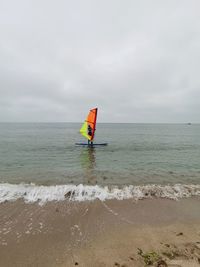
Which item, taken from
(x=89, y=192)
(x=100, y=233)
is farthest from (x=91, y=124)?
(x=100, y=233)

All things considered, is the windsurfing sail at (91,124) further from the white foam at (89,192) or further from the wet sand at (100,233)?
the wet sand at (100,233)

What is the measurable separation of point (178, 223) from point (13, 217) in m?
5.92

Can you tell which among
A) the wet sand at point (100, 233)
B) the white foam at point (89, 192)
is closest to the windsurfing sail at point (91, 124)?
the white foam at point (89, 192)

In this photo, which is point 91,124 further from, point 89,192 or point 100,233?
point 100,233

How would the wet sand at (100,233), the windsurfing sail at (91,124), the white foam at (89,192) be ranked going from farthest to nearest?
the windsurfing sail at (91,124), the white foam at (89,192), the wet sand at (100,233)

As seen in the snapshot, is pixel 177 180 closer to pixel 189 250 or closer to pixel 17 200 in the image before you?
pixel 189 250

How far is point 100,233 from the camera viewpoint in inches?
230

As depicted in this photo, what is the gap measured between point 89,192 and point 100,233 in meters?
3.50

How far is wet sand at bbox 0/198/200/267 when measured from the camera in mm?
4645

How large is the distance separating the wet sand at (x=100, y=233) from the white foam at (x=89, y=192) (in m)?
0.53

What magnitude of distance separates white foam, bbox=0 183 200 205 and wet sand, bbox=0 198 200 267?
0.53m

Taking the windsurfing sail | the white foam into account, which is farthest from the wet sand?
the windsurfing sail

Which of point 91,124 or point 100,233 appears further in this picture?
point 91,124

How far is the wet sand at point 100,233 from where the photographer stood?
15.2 ft
